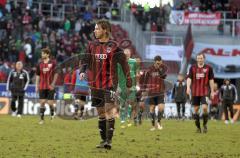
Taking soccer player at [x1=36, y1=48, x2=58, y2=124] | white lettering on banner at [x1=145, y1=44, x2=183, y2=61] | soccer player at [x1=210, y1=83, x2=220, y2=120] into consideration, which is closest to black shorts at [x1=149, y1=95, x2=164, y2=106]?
soccer player at [x1=36, y1=48, x2=58, y2=124]

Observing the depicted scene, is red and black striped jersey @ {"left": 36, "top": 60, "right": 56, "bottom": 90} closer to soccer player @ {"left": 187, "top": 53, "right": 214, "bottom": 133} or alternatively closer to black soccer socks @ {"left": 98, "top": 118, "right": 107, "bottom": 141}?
soccer player @ {"left": 187, "top": 53, "right": 214, "bottom": 133}

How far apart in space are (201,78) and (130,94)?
→ 3.87 metres

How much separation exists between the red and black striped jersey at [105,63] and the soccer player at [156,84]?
630cm

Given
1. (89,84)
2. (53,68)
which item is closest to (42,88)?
(53,68)

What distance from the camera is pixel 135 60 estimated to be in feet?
74.8

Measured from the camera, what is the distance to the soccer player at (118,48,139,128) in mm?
15570

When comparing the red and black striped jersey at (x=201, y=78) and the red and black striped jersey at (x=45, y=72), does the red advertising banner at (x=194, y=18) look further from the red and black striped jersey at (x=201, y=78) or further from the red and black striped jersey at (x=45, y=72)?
the red and black striped jersey at (x=201, y=78)

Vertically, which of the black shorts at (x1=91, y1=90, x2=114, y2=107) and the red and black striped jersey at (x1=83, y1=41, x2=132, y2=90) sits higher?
the red and black striped jersey at (x1=83, y1=41, x2=132, y2=90)

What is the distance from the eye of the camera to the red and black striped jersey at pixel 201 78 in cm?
2123

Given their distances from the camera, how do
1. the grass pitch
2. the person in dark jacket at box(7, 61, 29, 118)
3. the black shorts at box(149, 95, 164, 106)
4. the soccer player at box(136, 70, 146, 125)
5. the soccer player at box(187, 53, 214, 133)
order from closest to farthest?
1. the grass pitch
2. the soccer player at box(187, 53, 214, 133)
3. the soccer player at box(136, 70, 146, 125)
4. the black shorts at box(149, 95, 164, 106)
5. the person in dark jacket at box(7, 61, 29, 118)

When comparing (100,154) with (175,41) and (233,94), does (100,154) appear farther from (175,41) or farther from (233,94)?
(175,41)

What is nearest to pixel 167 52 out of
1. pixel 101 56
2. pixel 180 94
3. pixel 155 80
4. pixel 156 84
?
pixel 180 94

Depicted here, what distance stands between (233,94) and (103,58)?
69.0ft

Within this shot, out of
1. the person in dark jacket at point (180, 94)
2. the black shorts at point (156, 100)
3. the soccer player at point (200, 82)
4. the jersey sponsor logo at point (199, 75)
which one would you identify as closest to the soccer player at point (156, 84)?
the black shorts at point (156, 100)
